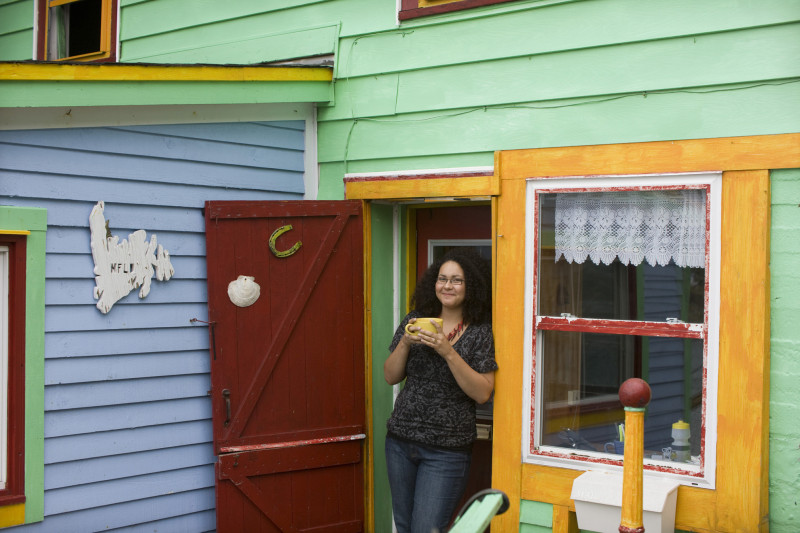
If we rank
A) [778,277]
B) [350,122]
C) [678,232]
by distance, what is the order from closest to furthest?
[778,277] < [678,232] < [350,122]

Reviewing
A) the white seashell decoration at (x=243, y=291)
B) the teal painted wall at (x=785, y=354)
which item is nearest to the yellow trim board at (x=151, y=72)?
the white seashell decoration at (x=243, y=291)

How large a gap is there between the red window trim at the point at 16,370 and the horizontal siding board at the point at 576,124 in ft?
6.44

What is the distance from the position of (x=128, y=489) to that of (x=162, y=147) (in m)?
1.89

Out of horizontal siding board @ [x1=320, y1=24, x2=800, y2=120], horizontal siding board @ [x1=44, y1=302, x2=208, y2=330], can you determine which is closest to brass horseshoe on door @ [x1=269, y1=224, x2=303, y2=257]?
horizontal siding board @ [x1=44, y1=302, x2=208, y2=330]

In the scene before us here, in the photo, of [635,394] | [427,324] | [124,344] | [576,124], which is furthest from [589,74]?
[124,344]

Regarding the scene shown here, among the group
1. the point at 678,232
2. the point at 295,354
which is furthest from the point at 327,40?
the point at 678,232

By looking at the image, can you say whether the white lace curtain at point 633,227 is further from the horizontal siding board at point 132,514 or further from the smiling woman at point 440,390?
the horizontal siding board at point 132,514

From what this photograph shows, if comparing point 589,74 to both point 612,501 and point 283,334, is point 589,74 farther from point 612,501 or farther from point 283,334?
point 283,334

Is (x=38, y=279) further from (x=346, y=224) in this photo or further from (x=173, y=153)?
(x=346, y=224)

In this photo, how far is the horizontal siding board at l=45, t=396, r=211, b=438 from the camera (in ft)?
15.3

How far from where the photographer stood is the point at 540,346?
471 cm

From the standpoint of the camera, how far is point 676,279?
14.1 ft

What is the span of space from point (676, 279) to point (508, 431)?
1183 millimetres

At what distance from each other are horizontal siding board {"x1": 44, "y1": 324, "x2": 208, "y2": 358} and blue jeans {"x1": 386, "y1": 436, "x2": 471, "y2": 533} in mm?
1299
